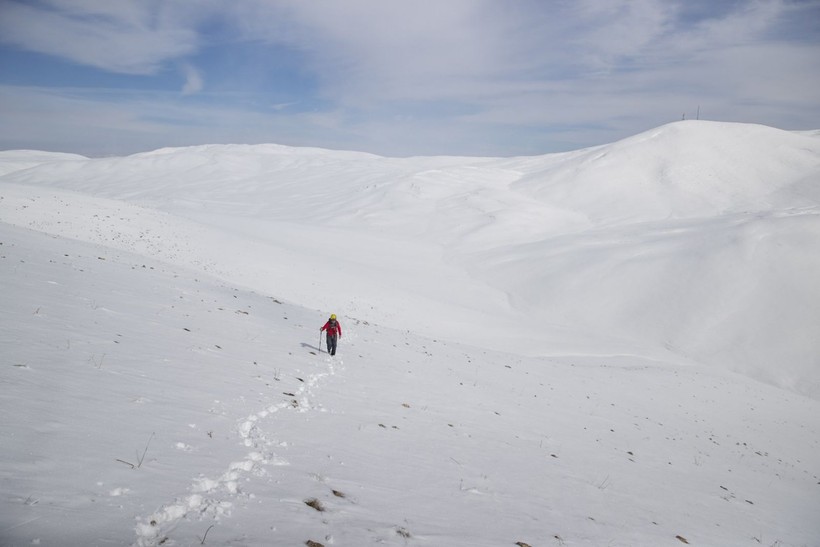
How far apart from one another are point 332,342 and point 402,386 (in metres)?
3.16

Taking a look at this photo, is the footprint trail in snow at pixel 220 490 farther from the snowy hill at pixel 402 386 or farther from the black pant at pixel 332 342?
the black pant at pixel 332 342

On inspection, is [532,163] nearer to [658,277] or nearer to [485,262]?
[485,262]

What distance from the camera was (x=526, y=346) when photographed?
3025 cm

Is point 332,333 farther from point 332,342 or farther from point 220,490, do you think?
point 220,490

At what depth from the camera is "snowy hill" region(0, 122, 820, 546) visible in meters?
5.85

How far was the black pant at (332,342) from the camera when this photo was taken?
1580cm

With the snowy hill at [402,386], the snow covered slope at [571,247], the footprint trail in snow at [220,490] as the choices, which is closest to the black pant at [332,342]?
the snowy hill at [402,386]

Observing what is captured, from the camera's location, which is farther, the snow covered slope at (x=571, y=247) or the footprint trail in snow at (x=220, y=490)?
the snow covered slope at (x=571, y=247)

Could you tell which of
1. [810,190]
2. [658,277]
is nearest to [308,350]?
[658,277]

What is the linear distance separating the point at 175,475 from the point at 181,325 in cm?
884

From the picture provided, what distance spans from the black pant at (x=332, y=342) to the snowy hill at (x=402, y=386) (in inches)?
32.7

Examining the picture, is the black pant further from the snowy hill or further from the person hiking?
the snowy hill

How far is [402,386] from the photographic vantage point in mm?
14539

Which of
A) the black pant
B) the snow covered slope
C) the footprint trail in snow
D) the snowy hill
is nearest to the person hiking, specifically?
the black pant
